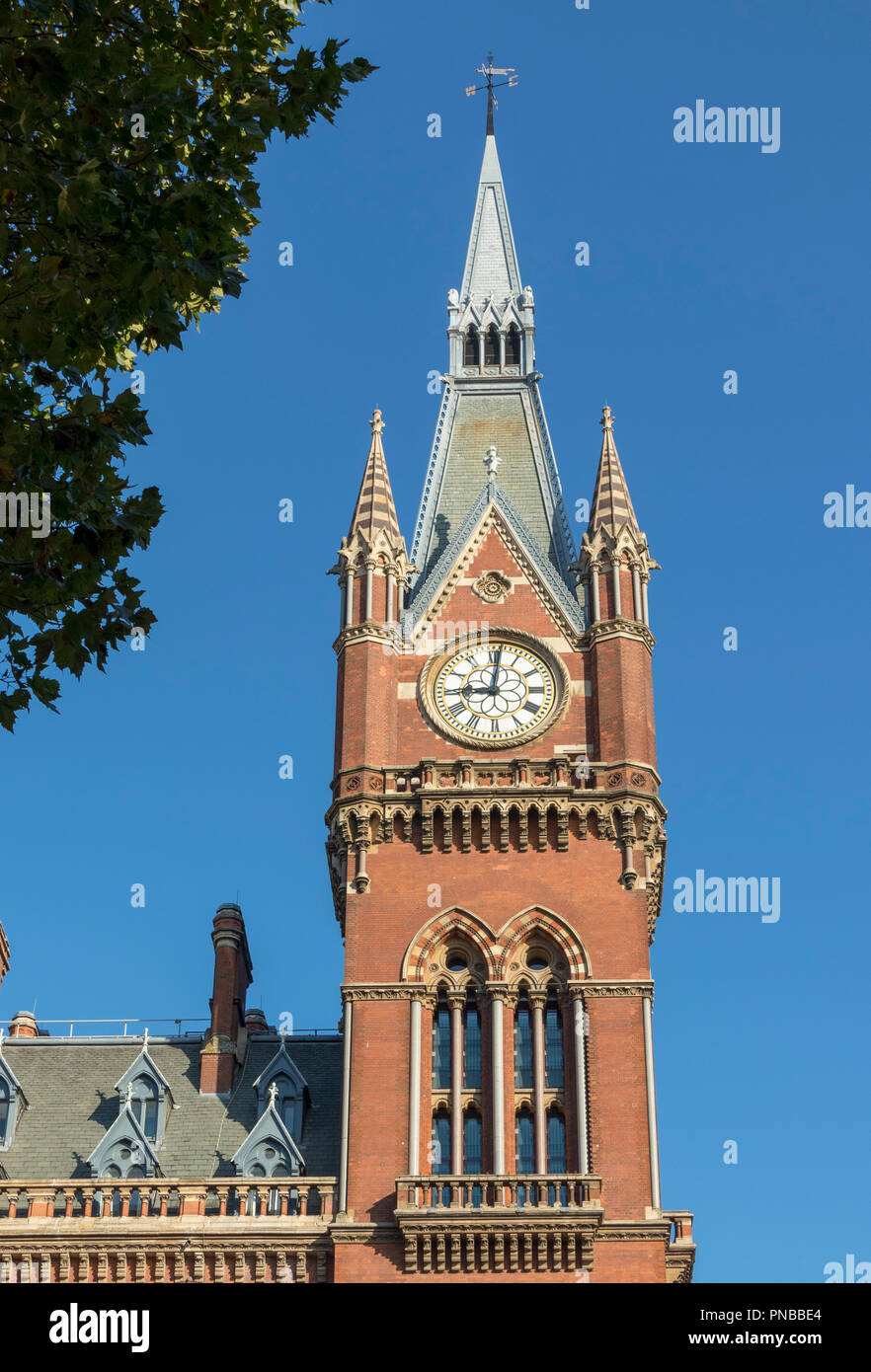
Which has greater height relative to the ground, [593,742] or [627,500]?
[627,500]

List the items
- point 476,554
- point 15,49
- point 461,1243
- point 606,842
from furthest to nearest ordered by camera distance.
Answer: point 476,554 → point 606,842 → point 461,1243 → point 15,49

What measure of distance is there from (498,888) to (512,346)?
21491mm

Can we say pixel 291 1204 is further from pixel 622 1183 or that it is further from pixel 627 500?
pixel 627 500

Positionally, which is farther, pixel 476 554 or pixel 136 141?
pixel 476 554

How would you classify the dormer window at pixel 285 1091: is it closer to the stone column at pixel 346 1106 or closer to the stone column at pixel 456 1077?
the stone column at pixel 346 1106

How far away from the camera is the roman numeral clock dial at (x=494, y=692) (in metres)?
50.4

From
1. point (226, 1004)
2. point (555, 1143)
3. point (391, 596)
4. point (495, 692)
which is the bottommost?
point (555, 1143)

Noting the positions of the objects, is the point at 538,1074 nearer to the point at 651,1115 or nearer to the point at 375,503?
the point at 651,1115

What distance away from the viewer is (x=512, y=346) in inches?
2494

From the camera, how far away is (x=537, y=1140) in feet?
147

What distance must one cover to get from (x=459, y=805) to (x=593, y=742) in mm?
3922

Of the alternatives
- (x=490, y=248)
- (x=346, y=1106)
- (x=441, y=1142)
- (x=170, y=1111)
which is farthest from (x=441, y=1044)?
(x=490, y=248)

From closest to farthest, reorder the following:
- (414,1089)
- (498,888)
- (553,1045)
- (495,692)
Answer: (414,1089), (553,1045), (498,888), (495,692)
